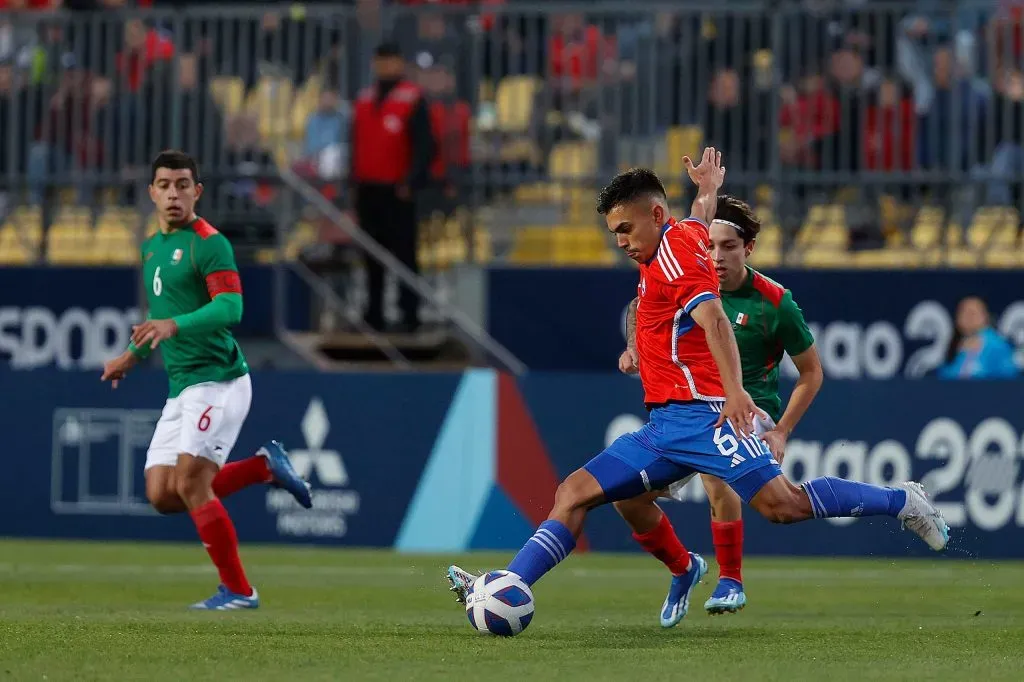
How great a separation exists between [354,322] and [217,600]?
6621 millimetres

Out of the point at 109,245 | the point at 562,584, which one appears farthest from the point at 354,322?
the point at 562,584

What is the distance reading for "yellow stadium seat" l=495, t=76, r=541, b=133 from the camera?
17.0 m

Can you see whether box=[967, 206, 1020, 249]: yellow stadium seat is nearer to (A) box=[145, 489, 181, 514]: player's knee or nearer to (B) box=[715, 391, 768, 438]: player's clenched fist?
(A) box=[145, 489, 181, 514]: player's knee

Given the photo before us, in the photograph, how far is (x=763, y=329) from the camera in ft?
30.8

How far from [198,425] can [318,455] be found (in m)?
5.37

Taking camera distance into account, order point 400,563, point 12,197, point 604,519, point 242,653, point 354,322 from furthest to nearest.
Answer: point 12,197 < point 354,322 < point 604,519 < point 400,563 < point 242,653

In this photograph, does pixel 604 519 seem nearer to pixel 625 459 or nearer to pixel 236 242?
pixel 236 242

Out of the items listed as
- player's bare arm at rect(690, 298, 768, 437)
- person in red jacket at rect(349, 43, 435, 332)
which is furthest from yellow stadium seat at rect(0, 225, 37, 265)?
player's bare arm at rect(690, 298, 768, 437)

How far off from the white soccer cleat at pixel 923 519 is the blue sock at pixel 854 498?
0.03 metres

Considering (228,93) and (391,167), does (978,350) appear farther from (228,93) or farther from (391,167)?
(228,93)

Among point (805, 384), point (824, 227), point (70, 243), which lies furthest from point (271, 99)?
point (805, 384)

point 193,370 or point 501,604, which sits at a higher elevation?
point 193,370

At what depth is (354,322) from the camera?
16453mm

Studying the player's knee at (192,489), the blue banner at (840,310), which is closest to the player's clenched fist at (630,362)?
the player's knee at (192,489)
